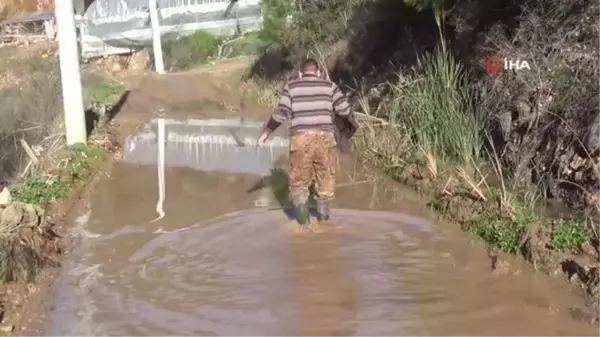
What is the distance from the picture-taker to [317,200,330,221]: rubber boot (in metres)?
8.88

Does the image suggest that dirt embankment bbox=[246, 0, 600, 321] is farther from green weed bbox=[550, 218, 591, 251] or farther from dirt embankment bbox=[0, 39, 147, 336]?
dirt embankment bbox=[0, 39, 147, 336]

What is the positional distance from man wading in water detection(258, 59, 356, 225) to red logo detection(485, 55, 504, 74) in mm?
2283

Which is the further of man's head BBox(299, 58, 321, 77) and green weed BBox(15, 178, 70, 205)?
green weed BBox(15, 178, 70, 205)

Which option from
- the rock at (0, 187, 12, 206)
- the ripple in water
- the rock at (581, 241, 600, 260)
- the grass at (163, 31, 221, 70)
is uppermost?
the grass at (163, 31, 221, 70)

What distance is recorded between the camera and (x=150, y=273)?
25.4 ft

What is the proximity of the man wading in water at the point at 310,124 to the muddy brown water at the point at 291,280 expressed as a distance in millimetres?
486

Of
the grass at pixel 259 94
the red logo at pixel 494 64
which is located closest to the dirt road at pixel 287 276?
the red logo at pixel 494 64

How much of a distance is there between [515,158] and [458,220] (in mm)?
1041

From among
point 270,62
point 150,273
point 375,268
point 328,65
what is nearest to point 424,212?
point 375,268

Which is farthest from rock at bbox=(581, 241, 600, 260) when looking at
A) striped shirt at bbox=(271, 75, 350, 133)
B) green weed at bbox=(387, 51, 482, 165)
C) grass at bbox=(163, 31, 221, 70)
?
grass at bbox=(163, 31, 221, 70)

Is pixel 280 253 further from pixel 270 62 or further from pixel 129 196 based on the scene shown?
pixel 270 62

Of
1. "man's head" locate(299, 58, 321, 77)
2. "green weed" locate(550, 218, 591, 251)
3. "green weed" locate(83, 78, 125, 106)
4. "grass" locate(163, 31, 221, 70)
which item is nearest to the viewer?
"green weed" locate(550, 218, 591, 251)

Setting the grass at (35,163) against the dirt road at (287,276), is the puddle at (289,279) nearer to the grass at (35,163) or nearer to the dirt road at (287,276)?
the dirt road at (287,276)

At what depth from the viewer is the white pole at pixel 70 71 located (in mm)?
12328
